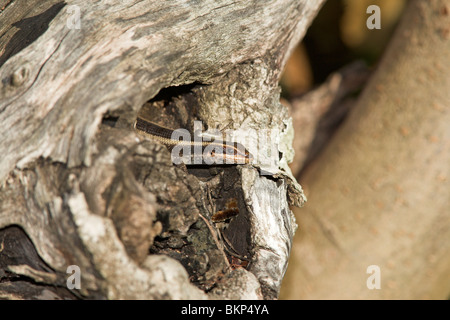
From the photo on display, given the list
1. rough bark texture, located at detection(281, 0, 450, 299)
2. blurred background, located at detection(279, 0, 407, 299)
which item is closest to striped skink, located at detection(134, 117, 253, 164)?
rough bark texture, located at detection(281, 0, 450, 299)

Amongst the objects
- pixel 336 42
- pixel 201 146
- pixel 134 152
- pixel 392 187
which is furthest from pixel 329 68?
pixel 134 152

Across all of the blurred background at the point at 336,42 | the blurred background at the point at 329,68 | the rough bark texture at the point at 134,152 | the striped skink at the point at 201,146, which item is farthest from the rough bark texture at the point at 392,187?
the striped skink at the point at 201,146

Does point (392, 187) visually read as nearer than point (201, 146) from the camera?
No

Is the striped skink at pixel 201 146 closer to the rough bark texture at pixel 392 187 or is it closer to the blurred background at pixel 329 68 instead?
the rough bark texture at pixel 392 187

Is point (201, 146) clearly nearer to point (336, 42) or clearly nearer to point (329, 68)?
point (329, 68)

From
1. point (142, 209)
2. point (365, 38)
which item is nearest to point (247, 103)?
point (142, 209)

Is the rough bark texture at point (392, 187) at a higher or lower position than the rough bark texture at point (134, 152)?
lower
